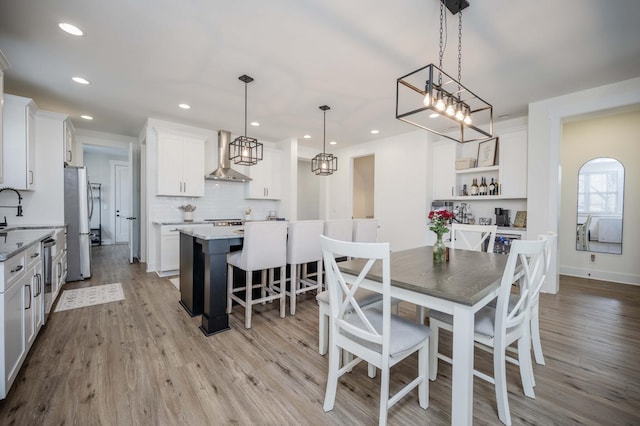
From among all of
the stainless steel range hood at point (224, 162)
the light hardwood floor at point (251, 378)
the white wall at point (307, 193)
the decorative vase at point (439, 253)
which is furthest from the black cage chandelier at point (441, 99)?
the white wall at point (307, 193)

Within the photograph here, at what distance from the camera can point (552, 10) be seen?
2002mm

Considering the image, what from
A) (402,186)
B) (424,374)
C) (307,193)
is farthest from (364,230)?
(307,193)

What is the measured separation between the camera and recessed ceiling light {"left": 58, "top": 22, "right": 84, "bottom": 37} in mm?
2209

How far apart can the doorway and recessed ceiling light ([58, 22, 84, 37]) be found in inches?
227

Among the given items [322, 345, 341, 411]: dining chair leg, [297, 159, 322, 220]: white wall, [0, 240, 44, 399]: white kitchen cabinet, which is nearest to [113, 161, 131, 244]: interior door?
[297, 159, 322, 220]: white wall

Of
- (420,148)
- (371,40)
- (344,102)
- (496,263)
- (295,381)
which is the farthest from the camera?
(420,148)

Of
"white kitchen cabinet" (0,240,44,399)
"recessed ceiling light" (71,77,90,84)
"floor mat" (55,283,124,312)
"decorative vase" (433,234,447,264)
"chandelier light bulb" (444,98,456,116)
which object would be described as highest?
"recessed ceiling light" (71,77,90,84)

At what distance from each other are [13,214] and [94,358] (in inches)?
114

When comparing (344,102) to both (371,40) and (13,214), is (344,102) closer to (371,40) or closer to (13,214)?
(371,40)

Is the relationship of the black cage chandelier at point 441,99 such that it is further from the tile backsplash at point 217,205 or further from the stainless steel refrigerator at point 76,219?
Result: the stainless steel refrigerator at point 76,219

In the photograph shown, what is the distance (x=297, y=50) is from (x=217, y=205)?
3802 mm

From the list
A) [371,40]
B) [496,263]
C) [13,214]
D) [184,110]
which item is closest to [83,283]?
[13,214]

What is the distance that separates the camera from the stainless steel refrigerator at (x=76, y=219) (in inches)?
153

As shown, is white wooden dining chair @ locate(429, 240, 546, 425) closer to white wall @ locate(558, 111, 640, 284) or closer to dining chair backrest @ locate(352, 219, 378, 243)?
dining chair backrest @ locate(352, 219, 378, 243)
